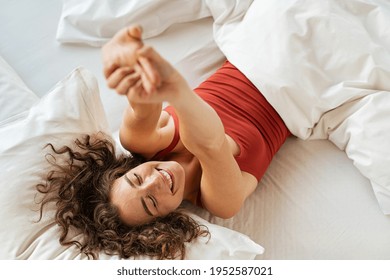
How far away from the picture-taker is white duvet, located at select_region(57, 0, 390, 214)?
120cm

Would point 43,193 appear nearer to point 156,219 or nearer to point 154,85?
point 156,219

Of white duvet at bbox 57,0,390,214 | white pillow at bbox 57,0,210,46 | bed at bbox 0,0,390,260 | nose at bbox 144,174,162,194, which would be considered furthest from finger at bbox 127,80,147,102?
white pillow at bbox 57,0,210,46

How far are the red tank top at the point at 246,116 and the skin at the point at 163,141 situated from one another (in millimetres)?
40

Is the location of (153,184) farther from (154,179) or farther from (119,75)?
(119,75)

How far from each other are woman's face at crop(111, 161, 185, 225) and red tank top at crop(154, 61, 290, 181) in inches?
6.3

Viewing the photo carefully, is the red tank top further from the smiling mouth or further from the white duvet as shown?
the smiling mouth

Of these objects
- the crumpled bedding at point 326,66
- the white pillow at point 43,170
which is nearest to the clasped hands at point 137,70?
the white pillow at point 43,170

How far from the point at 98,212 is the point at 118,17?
63 cm

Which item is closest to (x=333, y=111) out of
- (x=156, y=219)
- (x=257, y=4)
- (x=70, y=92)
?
(x=257, y=4)

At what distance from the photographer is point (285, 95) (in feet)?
4.07

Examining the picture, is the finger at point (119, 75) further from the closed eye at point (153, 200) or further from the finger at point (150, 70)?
the closed eye at point (153, 200)

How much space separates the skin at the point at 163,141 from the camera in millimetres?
755

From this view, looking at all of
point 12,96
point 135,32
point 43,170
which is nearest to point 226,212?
point 43,170

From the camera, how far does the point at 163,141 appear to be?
1.17m
